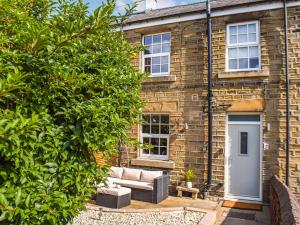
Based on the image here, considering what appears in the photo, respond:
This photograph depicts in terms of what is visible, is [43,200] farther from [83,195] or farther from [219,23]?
[219,23]

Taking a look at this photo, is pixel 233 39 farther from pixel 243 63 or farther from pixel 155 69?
pixel 155 69

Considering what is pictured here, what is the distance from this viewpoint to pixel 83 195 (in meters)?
2.83

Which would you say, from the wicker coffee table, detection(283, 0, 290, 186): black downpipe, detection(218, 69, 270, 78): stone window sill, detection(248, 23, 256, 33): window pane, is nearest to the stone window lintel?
the wicker coffee table

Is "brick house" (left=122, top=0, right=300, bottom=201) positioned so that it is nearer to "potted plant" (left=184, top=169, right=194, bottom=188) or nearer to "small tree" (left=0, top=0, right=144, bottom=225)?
"potted plant" (left=184, top=169, right=194, bottom=188)

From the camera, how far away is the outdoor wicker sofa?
27.1ft

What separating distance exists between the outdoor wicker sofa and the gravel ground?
53.8 inches

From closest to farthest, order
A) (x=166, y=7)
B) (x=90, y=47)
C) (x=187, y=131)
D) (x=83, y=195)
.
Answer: (x=83, y=195) < (x=90, y=47) < (x=187, y=131) < (x=166, y=7)

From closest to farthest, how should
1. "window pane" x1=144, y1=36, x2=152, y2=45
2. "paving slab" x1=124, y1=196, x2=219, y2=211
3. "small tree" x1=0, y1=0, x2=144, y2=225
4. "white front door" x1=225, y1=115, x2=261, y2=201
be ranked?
"small tree" x1=0, y1=0, x2=144, y2=225 < "paving slab" x1=124, y1=196, x2=219, y2=211 < "white front door" x1=225, y1=115, x2=261, y2=201 < "window pane" x1=144, y1=36, x2=152, y2=45

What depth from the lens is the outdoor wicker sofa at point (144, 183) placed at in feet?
27.1

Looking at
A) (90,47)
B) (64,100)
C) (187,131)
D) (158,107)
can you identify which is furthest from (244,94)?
(64,100)

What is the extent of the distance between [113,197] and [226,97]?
469 centimetres

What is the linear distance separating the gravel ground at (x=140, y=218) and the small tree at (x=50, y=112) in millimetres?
3685

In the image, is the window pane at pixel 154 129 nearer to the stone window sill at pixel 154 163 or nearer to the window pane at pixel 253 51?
the stone window sill at pixel 154 163

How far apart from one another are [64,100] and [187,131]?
711 centimetres
